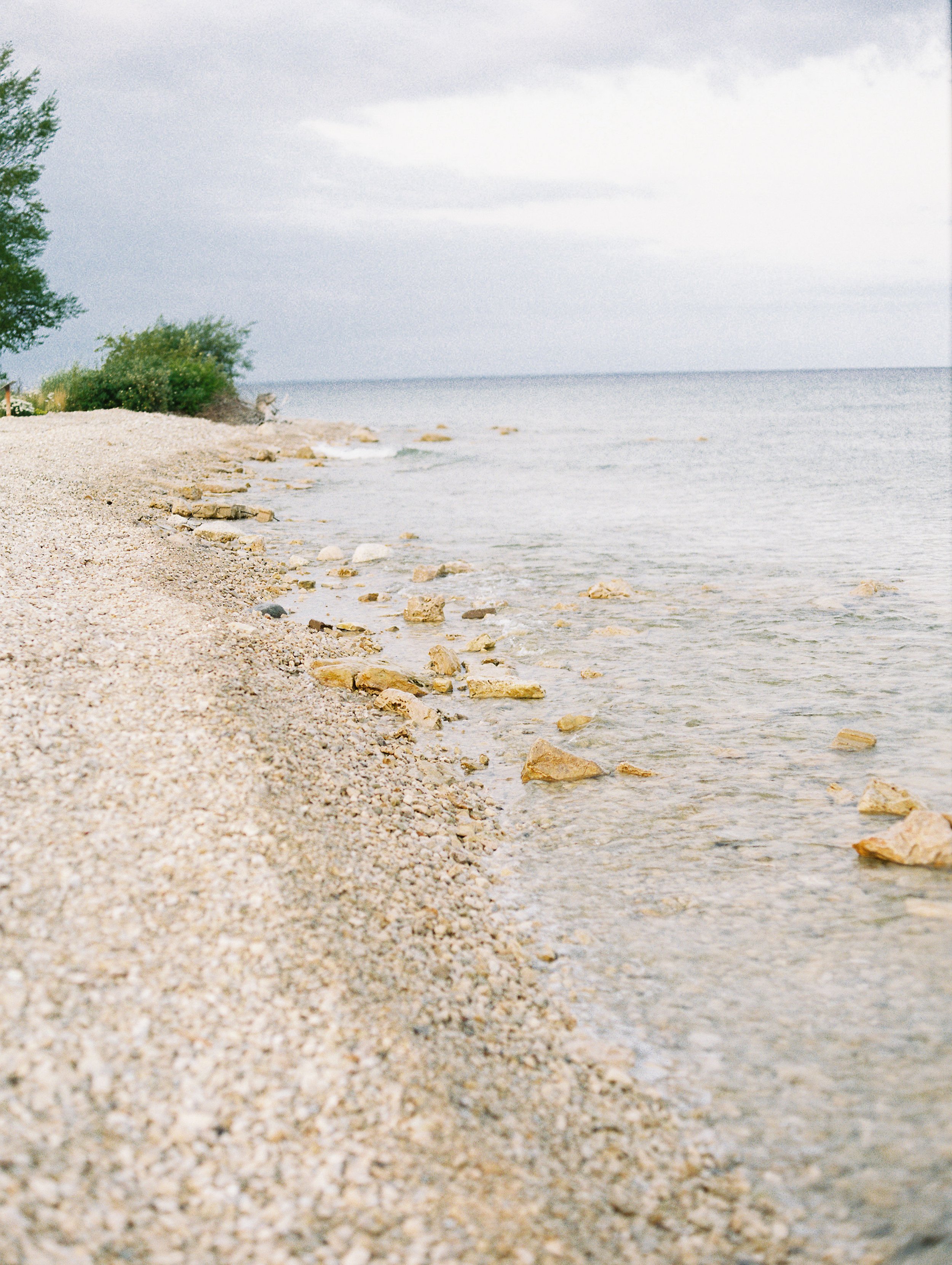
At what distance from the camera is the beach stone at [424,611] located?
1185cm

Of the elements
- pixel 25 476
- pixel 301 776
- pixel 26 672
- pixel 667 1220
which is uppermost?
pixel 25 476

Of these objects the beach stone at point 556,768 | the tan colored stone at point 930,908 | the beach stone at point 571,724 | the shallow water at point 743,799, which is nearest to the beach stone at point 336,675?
the shallow water at point 743,799

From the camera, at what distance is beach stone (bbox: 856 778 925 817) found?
6246 mm

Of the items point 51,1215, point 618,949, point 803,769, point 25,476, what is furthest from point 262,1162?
point 25,476

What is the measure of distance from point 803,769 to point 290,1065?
16.1 feet

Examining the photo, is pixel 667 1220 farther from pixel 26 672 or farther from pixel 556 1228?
pixel 26 672

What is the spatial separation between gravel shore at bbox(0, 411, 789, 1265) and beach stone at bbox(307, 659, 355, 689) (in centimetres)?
188

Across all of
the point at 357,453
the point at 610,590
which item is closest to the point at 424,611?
the point at 610,590

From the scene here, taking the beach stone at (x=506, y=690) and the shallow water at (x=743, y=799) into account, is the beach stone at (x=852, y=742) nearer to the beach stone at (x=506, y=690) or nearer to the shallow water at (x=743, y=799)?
the shallow water at (x=743, y=799)

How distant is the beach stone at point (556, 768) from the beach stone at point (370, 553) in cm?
916

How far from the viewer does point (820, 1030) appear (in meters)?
4.21

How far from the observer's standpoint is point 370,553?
52.6 ft

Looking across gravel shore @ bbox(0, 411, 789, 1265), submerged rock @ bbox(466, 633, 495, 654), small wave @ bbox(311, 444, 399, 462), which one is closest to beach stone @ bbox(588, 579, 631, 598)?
submerged rock @ bbox(466, 633, 495, 654)

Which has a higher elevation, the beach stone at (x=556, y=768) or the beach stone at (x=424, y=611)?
the beach stone at (x=424, y=611)
